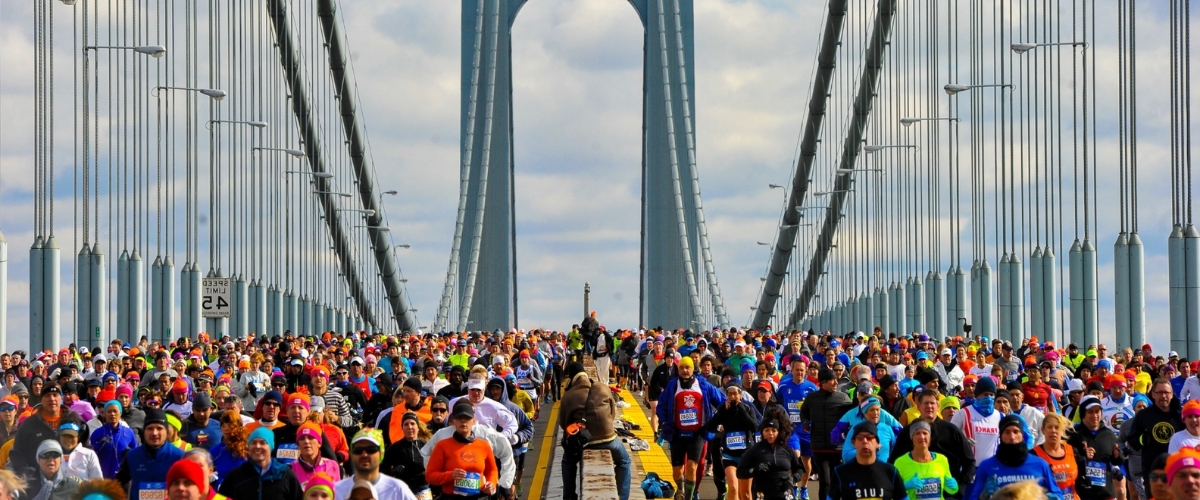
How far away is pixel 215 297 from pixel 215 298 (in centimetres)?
2

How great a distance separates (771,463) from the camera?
43.5ft

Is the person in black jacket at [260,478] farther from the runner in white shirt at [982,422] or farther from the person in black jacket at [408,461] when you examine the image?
the runner in white shirt at [982,422]

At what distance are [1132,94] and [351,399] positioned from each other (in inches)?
703

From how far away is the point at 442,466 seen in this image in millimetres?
11109

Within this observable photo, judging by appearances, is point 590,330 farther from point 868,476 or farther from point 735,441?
point 868,476

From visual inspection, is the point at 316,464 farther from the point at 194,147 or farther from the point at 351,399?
the point at 194,147

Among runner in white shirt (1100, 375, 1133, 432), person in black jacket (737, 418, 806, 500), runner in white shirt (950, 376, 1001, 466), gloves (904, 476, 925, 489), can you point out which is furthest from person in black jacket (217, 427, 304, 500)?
runner in white shirt (1100, 375, 1133, 432)

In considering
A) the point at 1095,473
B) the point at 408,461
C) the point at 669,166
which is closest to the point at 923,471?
the point at 1095,473

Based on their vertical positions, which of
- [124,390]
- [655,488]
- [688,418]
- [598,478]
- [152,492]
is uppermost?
[124,390]

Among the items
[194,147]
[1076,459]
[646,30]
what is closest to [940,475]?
[1076,459]

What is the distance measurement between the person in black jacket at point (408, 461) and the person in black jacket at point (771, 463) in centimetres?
262

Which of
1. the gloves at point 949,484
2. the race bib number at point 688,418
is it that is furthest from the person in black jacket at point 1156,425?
the race bib number at point 688,418

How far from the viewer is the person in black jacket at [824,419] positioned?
1458 cm

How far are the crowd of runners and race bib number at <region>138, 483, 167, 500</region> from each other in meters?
0.01
